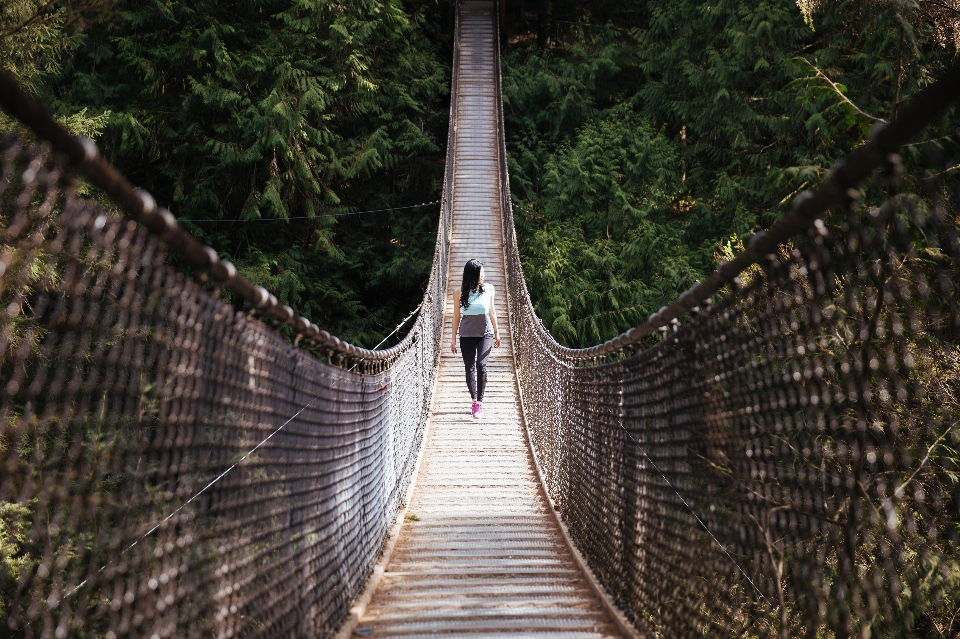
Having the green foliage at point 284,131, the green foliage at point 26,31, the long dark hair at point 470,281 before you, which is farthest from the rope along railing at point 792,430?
the green foliage at point 284,131

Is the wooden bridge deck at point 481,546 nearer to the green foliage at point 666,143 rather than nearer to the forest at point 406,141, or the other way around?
the green foliage at point 666,143

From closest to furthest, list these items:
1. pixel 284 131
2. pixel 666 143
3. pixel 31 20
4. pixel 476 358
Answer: pixel 476 358
pixel 31 20
pixel 284 131
pixel 666 143

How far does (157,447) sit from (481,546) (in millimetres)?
2775

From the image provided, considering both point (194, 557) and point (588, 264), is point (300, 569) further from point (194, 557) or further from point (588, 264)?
point (588, 264)

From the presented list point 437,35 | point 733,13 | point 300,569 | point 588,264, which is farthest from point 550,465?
point 437,35

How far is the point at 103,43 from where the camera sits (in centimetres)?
1267

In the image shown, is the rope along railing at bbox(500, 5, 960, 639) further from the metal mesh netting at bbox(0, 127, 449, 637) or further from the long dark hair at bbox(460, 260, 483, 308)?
the long dark hair at bbox(460, 260, 483, 308)

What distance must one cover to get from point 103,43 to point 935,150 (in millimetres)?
13639

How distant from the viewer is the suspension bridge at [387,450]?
1363mm

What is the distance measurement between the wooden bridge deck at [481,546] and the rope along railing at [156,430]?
1.99 ft

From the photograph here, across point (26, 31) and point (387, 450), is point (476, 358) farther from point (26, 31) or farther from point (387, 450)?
point (26, 31)

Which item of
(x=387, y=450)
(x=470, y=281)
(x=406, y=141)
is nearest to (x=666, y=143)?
(x=406, y=141)

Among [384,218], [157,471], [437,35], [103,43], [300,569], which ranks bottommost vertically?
[300,569]

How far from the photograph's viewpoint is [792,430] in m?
1.91
